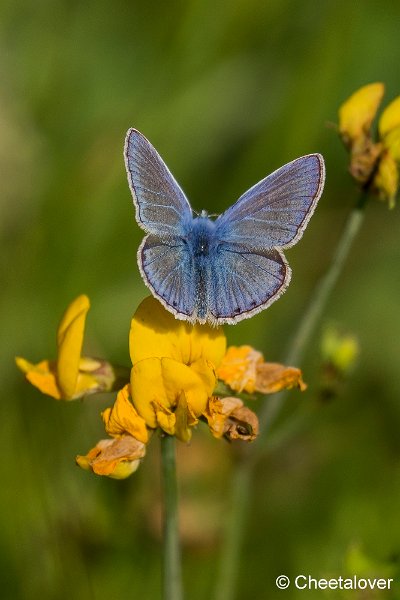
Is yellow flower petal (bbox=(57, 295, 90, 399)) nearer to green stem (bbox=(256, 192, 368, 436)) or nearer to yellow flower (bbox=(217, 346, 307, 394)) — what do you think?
yellow flower (bbox=(217, 346, 307, 394))

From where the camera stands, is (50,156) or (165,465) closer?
(165,465)

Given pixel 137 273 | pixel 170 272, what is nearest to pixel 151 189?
pixel 170 272

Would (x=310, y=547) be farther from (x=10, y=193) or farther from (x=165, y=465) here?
(x=10, y=193)

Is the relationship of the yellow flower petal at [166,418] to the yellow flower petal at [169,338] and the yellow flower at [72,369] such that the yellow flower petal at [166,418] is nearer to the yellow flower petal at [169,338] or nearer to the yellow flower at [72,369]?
the yellow flower petal at [169,338]

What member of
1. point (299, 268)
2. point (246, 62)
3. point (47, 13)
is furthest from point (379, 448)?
point (47, 13)

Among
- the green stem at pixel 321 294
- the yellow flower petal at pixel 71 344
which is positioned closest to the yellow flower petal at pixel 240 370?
the yellow flower petal at pixel 71 344

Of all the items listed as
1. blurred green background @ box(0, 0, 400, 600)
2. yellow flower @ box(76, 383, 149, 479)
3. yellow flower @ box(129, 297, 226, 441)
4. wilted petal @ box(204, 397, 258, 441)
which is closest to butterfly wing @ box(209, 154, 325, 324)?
yellow flower @ box(129, 297, 226, 441)
